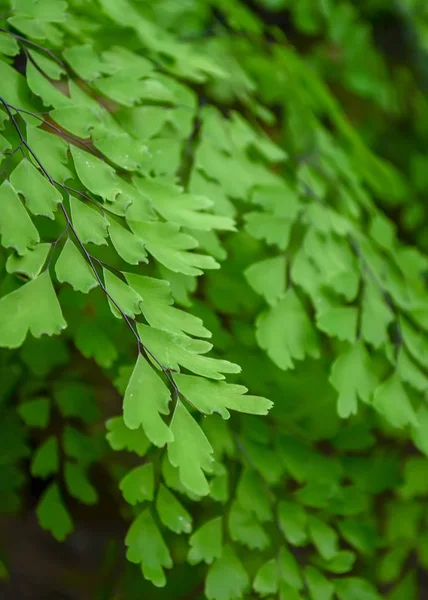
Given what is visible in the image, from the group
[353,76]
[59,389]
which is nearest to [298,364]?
[59,389]

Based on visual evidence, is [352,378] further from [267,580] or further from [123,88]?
[123,88]

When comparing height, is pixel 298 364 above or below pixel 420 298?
below

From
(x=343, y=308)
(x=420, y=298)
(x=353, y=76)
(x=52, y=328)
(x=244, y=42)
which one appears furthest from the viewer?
(x=353, y=76)

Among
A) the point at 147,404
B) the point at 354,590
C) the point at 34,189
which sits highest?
the point at 34,189

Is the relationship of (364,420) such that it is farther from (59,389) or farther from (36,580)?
(36,580)

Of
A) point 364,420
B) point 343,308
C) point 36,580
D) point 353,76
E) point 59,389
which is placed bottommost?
point 36,580

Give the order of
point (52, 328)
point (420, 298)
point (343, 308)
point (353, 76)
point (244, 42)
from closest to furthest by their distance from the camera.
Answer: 1. point (52, 328)
2. point (343, 308)
3. point (420, 298)
4. point (244, 42)
5. point (353, 76)

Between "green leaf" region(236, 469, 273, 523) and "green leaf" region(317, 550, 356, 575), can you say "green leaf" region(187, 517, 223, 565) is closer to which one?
"green leaf" region(236, 469, 273, 523)

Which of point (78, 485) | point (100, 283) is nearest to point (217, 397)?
point (100, 283)
